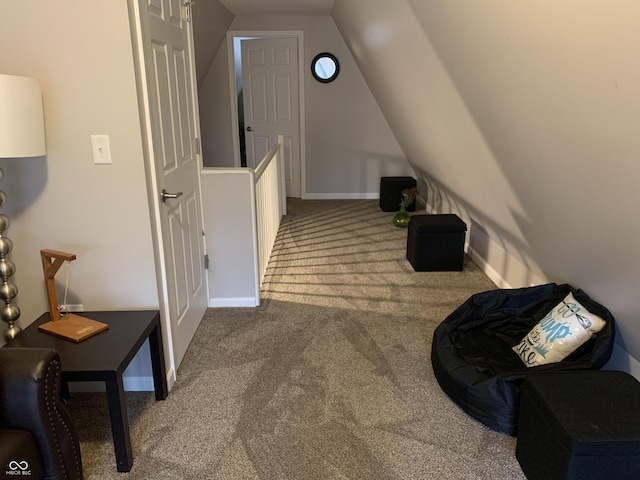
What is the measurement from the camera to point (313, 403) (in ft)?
7.57

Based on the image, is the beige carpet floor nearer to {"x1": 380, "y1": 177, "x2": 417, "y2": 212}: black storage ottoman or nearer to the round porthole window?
{"x1": 380, "y1": 177, "x2": 417, "y2": 212}: black storage ottoman

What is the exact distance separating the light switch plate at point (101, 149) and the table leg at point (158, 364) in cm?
72

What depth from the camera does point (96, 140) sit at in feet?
6.73

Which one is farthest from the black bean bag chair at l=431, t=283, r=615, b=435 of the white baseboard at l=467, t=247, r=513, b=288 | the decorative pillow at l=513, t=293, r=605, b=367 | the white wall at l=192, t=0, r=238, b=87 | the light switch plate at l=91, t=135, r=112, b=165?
the white wall at l=192, t=0, r=238, b=87

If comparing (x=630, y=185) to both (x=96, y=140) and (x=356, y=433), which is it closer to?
(x=356, y=433)

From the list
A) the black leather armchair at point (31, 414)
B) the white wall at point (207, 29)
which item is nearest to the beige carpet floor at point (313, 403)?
the black leather armchair at point (31, 414)

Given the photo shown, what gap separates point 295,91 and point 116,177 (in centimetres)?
414

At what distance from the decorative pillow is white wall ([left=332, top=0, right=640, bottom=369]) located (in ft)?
0.33

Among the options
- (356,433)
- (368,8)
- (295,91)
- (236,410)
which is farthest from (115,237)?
(295,91)

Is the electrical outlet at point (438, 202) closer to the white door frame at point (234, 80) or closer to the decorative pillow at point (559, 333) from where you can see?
the white door frame at point (234, 80)

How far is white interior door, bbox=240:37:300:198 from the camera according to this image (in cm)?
583

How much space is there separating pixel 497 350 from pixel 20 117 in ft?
7.30

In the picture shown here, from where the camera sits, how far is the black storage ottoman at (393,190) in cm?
552

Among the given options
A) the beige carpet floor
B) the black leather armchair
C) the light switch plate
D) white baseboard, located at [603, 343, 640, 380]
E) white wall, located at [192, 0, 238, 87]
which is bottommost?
the beige carpet floor
